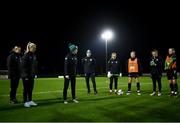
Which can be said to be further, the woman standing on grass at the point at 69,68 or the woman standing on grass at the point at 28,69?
the woman standing on grass at the point at 69,68

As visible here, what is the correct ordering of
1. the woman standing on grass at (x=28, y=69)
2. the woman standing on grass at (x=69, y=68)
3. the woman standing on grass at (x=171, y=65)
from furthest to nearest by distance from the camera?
the woman standing on grass at (x=171, y=65) → the woman standing on grass at (x=69, y=68) → the woman standing on grass at (x=28, y=69)

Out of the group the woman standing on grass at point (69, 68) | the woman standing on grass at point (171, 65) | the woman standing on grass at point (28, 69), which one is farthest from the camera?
the woman standing on grass at point (171, 65)

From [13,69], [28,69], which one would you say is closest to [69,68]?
[28,69]

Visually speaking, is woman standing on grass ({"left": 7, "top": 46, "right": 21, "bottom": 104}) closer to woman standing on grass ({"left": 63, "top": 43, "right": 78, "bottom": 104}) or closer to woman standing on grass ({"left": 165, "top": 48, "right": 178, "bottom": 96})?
woman standing on grass ({"left": 63, "top": 43, "right": 78, "bottom": 104})

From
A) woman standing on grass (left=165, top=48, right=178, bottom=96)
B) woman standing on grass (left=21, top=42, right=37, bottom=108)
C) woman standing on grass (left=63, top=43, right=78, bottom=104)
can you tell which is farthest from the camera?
woman standing on grass (left=165, top=48, right=178, bottom=96)

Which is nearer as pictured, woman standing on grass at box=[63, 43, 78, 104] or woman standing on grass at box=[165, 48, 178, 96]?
woman standing on grass at box=[63, 43, 78, 104]

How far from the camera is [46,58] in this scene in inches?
2704

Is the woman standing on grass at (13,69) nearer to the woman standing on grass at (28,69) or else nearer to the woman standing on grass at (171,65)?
the woman standing on grass at (28,69)

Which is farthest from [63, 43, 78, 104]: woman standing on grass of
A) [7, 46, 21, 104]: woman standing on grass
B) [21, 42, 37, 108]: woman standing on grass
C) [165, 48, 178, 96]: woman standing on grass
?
[165, 48, 178, 96]: woman standing on grass

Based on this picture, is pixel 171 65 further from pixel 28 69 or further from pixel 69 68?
pixel 28 69

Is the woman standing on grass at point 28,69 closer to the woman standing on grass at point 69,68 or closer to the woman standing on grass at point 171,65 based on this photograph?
the woman standing on grass at point 69,68

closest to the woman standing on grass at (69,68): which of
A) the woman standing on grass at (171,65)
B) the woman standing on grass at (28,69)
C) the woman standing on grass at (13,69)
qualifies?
the woman standing on grass at (28,69)

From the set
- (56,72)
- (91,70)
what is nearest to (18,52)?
(91,70)

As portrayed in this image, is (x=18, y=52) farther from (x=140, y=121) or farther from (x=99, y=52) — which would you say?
(x=99, y=52)
